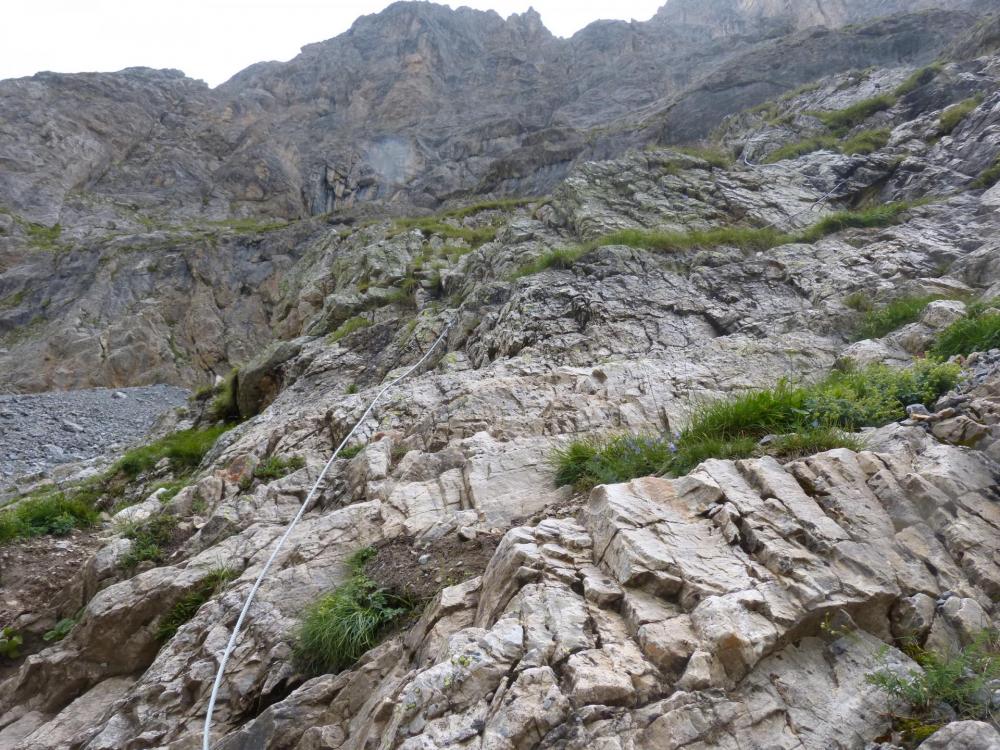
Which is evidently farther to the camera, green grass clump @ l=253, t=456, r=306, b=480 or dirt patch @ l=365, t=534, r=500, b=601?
green grass clump @ l=253, t=456, r=306, b=480

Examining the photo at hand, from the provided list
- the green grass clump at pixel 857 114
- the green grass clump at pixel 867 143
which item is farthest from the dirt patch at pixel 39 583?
the green grass clump at pixel 857 114

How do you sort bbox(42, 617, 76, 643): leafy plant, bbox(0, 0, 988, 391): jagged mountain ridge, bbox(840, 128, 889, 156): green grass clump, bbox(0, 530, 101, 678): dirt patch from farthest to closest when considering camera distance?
bbox(0, 0, 988, 391): jagged mountain ridge → bbox(840, 128, 889, 156): green grass clump → bbox(0, 530, 101, 678): dirt patch → bbox(42, 617, 76, 643): leafy plant

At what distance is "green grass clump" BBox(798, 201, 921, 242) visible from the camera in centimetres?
1148

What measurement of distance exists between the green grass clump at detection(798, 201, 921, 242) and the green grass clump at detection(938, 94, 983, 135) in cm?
602

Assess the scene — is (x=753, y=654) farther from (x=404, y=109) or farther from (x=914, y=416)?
(x=404, y=109)

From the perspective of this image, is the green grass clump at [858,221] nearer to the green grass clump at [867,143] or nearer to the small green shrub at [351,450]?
the green grass clump at [867,143]

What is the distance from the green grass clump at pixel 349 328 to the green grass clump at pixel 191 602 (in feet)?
25.9

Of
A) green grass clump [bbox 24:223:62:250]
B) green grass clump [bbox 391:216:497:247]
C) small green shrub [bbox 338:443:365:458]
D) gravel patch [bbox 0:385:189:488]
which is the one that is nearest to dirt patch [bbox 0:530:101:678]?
small green shrub [bbox 338:443:365:458]

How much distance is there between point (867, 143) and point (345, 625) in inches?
772

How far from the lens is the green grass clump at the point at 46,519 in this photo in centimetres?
816

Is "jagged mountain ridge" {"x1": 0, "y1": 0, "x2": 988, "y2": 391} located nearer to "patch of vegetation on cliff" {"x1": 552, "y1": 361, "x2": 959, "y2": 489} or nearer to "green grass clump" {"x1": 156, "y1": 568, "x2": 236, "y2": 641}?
"green grass clump" {"x1": 156, "y1": 568, "x2": 236, "y2": 641}

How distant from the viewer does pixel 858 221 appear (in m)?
11.7

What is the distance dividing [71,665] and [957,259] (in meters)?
13.8

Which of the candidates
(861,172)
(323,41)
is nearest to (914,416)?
(861,172)
